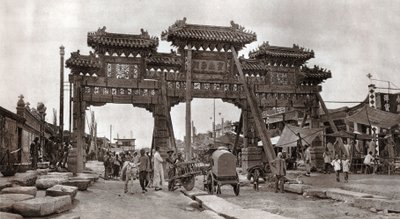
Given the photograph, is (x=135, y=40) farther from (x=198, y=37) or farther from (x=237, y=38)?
(x=237, y=38)

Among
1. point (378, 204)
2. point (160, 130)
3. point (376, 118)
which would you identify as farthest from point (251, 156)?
point (378, 204)

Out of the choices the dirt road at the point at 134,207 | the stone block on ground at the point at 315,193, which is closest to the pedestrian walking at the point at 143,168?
the dirt road at the point at 134,207

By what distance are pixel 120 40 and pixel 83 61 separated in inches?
91.7

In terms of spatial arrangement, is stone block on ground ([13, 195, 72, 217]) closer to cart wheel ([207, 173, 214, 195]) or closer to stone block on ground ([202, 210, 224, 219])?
stone block on ground ([202, 210, 224, 219])

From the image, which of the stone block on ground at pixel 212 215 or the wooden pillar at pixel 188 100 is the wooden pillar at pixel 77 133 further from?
the stone block on ground at pixel 212 215

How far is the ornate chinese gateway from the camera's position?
20.3 m

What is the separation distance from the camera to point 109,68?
68.1 ft

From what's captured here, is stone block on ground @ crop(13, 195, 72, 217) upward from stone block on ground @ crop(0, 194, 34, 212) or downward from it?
downward

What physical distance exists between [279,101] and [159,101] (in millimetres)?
7580

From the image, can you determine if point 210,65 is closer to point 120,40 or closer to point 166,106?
point 166,106

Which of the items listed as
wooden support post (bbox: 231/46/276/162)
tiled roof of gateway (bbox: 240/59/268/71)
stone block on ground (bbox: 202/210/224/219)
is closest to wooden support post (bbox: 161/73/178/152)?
wooden support post (bbox: 231/46/276/162)

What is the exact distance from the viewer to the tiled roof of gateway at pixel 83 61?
19828 mm

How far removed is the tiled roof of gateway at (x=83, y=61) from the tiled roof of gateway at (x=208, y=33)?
13.7ft

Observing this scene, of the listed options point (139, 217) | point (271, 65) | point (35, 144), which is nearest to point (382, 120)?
point (271, 65)
